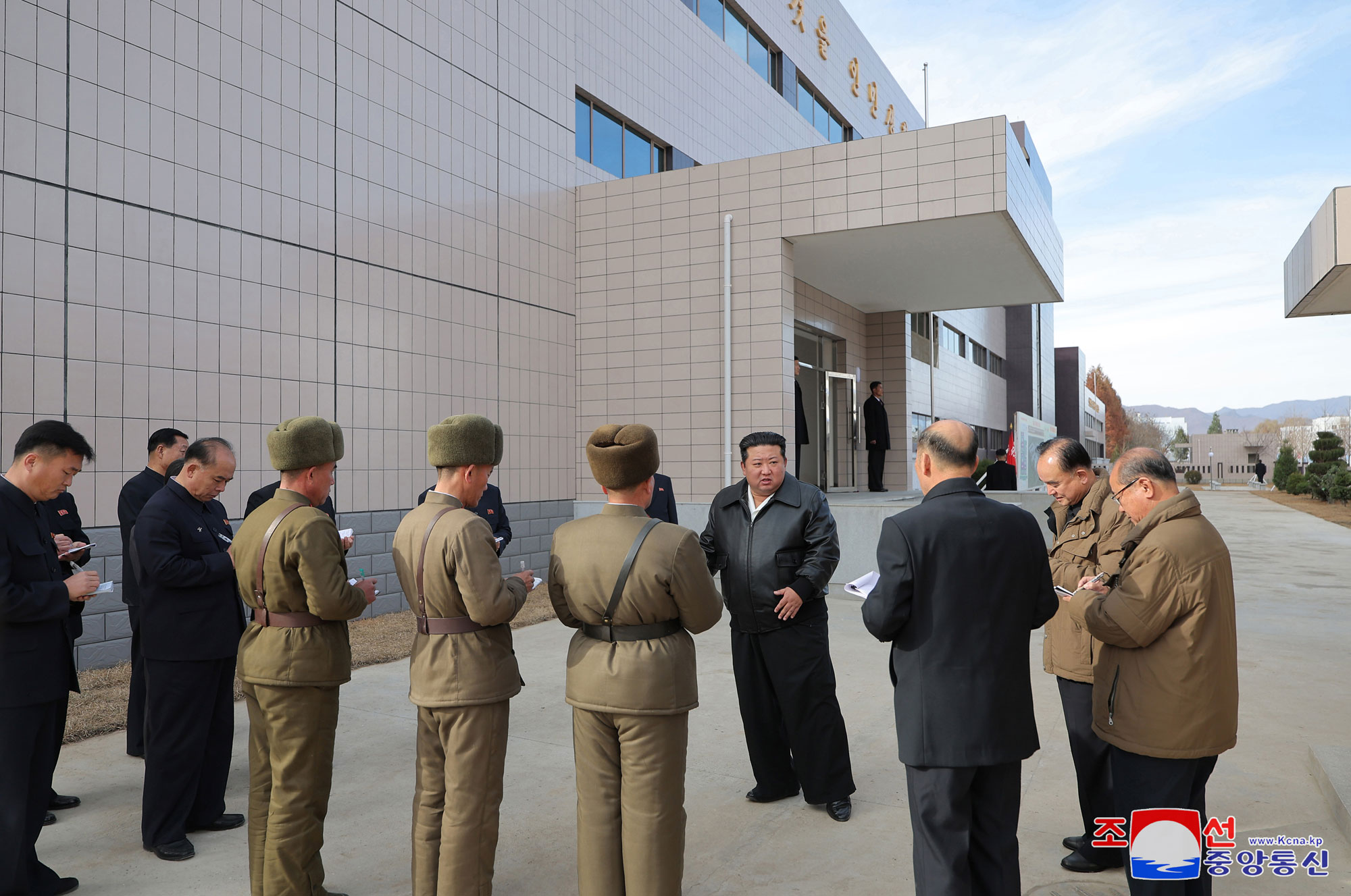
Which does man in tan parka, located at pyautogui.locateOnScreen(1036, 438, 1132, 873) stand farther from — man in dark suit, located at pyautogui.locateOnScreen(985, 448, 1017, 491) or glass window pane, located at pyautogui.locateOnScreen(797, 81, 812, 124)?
glass window pane, located at pyautogui.locateOnScreen(797, 81, 812, 124)

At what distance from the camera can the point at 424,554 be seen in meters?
3.06

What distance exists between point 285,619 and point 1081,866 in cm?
346

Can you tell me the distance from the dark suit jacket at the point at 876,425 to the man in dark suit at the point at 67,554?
13.5 m

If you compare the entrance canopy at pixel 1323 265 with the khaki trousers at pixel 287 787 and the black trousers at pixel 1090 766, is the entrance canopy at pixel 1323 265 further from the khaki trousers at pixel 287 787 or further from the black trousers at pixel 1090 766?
the khaki trousers at pixel 287 787

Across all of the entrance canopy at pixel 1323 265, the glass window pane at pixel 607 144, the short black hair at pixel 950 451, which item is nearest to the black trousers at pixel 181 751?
the short black hair at pixel 950 451

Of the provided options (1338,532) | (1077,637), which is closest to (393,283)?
(1077,637)

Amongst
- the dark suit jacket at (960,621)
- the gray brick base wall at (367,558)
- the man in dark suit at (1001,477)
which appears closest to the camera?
the dark suit jacket at (960,621)

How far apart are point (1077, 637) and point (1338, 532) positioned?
76.5 ft

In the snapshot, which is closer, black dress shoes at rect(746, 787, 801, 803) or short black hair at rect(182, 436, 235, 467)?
short black hair at rect(182, 436, 235, 467)

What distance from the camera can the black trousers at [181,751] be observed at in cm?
373

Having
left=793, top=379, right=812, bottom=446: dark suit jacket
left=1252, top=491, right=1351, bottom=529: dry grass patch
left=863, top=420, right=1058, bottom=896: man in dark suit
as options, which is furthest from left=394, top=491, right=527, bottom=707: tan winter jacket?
left=1252, top=491, right=1351, bottom=529: dry grass patch

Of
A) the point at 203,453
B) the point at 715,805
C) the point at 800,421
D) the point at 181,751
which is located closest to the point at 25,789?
the point at 181,751

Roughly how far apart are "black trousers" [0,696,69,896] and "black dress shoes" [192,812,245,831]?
63 centimetres

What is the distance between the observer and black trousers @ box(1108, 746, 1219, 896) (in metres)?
2.87
